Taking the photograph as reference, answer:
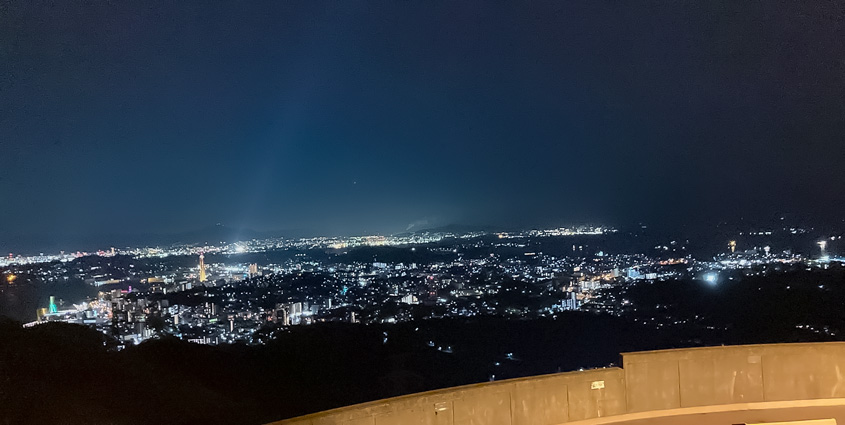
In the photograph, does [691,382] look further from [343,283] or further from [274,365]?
[343,283]

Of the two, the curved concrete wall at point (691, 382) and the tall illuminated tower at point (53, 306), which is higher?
the curved concrete wall at point (691, 382)

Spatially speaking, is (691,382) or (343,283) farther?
(343,283)

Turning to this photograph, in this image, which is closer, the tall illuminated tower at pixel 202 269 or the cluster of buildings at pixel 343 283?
the cluster of buildings at pixel 343 283

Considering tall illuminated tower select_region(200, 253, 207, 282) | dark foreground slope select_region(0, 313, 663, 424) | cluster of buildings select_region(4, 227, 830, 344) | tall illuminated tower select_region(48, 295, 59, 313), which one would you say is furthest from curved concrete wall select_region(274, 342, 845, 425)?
tall illuminated tower select_region(200, 253, 207, 282)

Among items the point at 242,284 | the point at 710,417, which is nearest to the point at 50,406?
the point at 710,417

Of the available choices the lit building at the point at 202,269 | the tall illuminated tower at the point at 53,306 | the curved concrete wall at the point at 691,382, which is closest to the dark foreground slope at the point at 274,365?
the tall illuminated tower at the point at 53,306

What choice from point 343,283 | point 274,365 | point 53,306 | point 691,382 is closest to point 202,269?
point 343,283

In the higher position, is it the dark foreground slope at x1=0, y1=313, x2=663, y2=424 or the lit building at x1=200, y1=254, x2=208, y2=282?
the lit building at x1=200, y1=254, x2=208, y2=282

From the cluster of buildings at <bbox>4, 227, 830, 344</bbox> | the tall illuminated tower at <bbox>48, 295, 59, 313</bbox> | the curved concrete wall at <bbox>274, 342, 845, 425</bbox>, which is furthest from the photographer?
the cluster of buildings at <bbox>4, 227, 830, 344</bbox>

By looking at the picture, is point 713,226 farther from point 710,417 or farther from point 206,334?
point 710,417

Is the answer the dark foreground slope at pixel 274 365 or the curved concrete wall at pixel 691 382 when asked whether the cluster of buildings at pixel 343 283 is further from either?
the curved concrete wall at pixel 691 382

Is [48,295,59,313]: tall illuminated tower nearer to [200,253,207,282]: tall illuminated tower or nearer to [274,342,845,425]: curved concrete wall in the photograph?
[200,253,207,282]: tall illuminated tower

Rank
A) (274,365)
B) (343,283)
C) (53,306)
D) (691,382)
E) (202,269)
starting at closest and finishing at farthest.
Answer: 1. (691,382)
2. (274,365)
3. (53,306)
4. (343,283)
5. (202,269)

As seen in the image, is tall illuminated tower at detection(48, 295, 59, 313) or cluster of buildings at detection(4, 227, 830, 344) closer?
tall illuminated tower at detection(48, 295, 59, 313)
